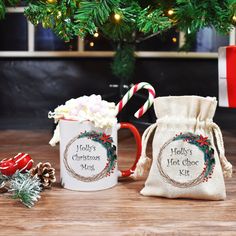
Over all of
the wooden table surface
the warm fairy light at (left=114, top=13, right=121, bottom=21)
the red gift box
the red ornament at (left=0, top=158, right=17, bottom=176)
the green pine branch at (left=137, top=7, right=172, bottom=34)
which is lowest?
the wooden table surface

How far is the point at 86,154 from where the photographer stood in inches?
34.7

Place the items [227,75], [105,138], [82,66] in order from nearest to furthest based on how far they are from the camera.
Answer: [105,138], [227,75], [82,66]

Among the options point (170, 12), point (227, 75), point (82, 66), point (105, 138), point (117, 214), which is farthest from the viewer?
point (82, 66)

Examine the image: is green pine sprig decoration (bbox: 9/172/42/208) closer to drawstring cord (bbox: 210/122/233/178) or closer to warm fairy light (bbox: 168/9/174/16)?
drawstring cord (bbox: 210/122/233/178)

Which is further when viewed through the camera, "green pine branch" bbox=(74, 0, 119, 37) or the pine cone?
"green pine branch" bbox=(74, 0, 119, 37)

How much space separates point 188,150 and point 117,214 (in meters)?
0.19

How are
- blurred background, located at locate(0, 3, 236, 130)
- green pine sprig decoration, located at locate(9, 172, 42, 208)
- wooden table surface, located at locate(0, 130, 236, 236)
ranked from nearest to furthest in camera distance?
1. wooden table surface, located at locate(0, 130, 236, 236)
2. green pine sprig decoration, located at locate(9, 172, 42, 208)
3. blurred background, located at locate(0, 3, 236, 130)

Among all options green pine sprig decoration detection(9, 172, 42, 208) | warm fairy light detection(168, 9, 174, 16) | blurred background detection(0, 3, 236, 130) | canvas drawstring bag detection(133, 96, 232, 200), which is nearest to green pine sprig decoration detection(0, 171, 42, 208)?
green pine sprig decoration detection(9, 172, 42, 208)

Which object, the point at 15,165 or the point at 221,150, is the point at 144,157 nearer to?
the point at 221,150

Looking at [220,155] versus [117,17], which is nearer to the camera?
[220,155]

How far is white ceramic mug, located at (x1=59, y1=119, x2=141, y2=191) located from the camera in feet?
2.89

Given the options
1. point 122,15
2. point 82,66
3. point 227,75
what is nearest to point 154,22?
point 122,15

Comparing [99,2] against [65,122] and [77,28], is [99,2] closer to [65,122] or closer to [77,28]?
[77,28]

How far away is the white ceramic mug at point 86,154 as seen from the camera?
0.88 meters
